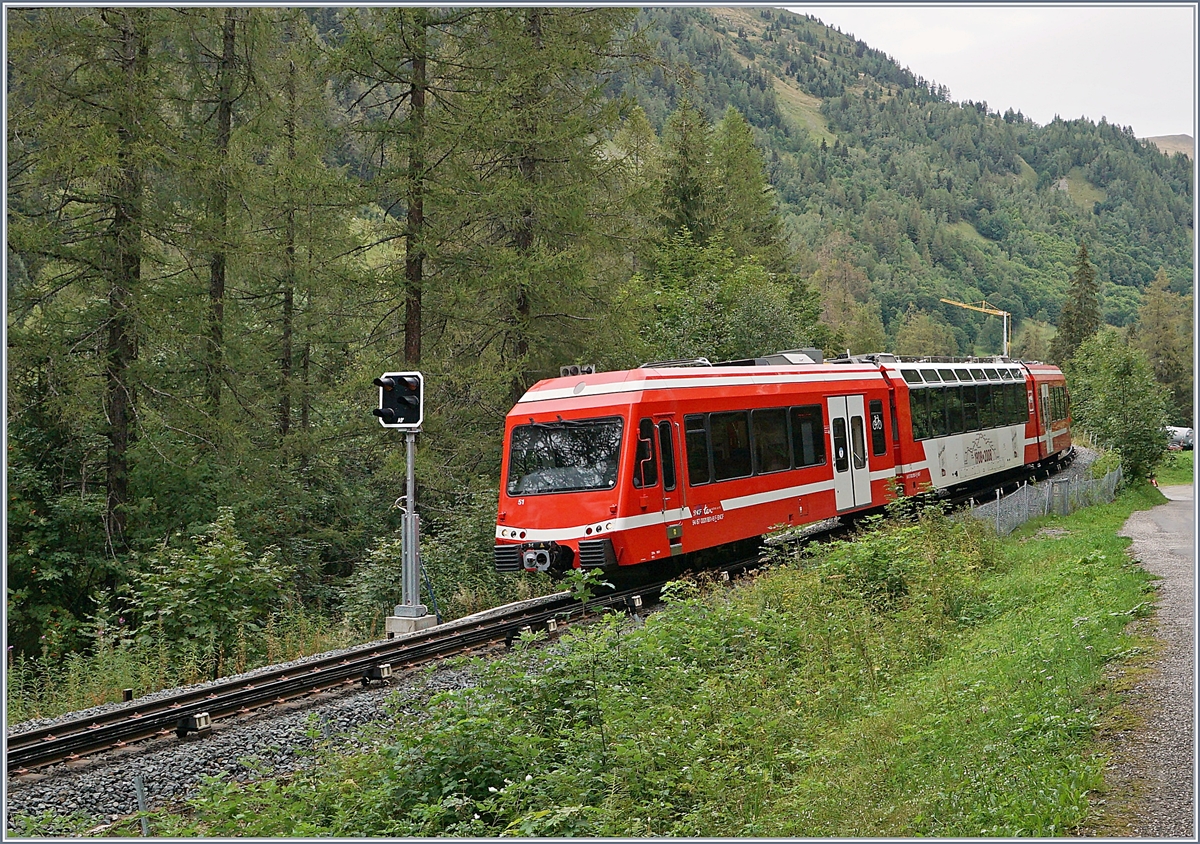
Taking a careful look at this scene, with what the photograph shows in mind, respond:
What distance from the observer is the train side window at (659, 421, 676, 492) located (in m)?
14.1

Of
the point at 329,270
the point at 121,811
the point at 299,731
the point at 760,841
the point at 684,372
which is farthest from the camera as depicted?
the point at 329,270

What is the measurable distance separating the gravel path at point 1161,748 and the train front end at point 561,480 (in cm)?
643

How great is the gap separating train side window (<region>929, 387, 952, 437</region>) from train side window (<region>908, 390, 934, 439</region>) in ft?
0.68

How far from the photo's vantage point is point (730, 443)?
15.5 m

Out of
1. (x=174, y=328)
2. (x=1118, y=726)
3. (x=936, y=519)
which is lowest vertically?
(x=1118, y=726)

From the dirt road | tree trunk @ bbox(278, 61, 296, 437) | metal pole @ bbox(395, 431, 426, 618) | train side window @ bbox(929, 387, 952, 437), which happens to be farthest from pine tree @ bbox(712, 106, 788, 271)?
the dirt road

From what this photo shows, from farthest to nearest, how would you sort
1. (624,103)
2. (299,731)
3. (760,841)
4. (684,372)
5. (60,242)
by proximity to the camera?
(624,103)
(60,242)
(684,372)
(299,731)
(760,841)

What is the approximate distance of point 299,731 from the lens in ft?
29.2

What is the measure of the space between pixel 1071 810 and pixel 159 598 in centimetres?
1096

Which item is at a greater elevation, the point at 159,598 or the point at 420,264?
the point at 420,264

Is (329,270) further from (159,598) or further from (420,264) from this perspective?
(159,598)

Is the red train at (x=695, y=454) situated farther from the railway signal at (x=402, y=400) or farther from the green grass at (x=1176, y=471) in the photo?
the green grass at (x=1176, y=471)

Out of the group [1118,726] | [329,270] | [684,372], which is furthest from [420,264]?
[1118,726]

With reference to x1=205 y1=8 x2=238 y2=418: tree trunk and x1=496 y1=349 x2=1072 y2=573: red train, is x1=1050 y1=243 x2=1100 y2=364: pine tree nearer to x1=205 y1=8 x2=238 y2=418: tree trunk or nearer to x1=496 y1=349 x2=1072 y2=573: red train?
x1=496 y1=349 x2=1072 y2=573: red train
